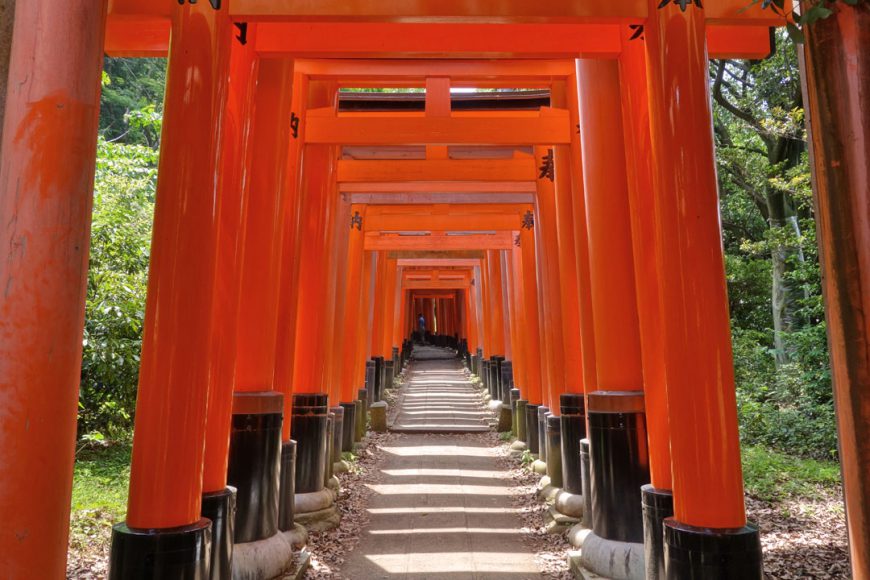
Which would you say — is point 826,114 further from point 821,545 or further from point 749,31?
point 821,545

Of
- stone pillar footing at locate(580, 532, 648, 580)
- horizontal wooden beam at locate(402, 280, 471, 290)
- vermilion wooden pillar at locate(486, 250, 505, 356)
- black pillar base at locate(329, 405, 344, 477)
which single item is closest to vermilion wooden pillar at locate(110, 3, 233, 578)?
stone pillar footing at locate(580, 532, 648, 580)

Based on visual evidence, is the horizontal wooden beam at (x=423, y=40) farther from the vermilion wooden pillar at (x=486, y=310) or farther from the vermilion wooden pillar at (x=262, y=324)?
the vermilion wooden pillar at (x=486, y=310)

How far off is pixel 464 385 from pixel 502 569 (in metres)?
15.6

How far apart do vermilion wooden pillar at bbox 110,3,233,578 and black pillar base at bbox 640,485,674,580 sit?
2.48m

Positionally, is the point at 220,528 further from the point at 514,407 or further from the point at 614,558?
the point at 514,407

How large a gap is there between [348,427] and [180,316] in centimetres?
762

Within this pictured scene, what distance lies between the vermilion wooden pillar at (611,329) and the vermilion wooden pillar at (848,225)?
291 cm

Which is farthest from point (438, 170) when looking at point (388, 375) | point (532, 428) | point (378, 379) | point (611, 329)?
point (388, 375)

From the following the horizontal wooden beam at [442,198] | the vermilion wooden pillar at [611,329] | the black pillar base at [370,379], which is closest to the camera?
the vermilion wooden pillar at [611,329]

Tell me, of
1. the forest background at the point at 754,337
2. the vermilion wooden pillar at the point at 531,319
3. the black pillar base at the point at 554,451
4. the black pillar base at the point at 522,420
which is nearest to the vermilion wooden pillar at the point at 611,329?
the forest background at the point at 754,337

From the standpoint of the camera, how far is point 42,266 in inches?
78.5

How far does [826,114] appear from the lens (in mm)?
1929

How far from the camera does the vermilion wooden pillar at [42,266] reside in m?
1.95

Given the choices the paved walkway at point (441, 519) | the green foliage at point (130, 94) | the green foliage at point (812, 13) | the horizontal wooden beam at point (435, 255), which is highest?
the green foliage at point (130, 94)
